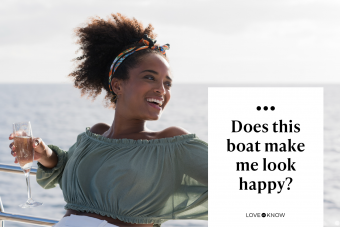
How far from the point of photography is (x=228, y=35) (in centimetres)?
3922

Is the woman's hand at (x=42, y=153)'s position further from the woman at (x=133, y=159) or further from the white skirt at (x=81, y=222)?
the white skirt at (x=81, y=222)

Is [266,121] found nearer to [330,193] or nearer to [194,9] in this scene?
[330,193]

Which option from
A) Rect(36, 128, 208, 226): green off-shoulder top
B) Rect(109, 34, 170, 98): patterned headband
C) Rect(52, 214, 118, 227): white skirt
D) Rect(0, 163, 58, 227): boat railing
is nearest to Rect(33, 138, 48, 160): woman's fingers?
Rect(0, 163, 58, 227): boat railing

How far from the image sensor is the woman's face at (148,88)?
2145mm

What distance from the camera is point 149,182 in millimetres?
1998

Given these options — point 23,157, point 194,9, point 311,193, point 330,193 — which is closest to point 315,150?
point 311,193

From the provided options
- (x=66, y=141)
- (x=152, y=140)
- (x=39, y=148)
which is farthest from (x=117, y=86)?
(x=66, y=141)

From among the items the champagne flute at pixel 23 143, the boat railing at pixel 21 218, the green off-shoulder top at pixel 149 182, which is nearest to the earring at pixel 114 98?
the green off-shoulder top at pixel 149 182

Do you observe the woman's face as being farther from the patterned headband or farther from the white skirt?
the white skirt

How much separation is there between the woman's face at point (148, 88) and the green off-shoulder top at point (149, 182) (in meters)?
0.16

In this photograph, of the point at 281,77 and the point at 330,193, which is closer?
the point at 330,193

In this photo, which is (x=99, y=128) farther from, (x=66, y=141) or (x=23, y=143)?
(x=66, y=141)

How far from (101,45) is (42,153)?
732 millimetres

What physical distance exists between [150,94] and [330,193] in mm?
8660
